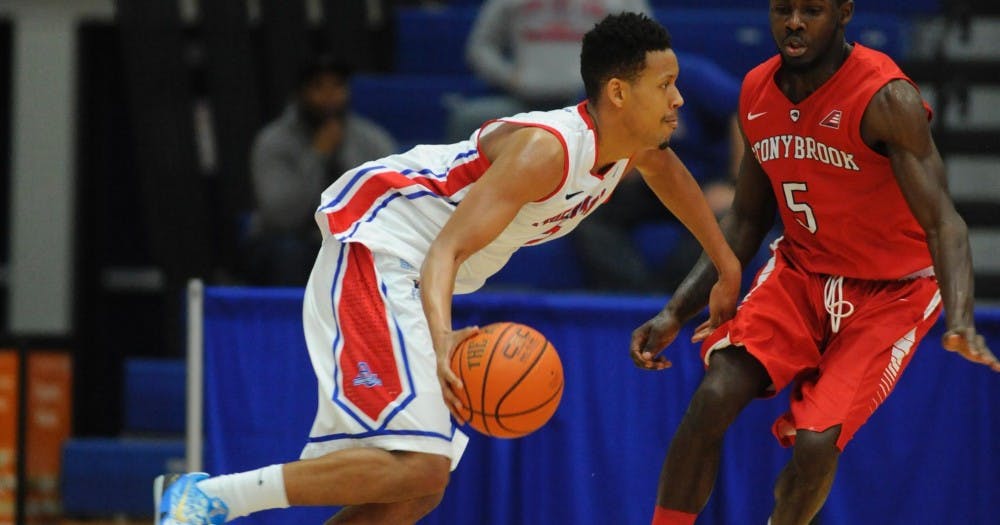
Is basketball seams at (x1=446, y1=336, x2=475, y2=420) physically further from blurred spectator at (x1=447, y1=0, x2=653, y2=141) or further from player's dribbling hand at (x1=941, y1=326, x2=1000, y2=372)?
blurred spectator at (x1=447, y1=0, x2=653, y2=141)

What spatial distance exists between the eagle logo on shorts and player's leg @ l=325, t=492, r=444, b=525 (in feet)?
1.49

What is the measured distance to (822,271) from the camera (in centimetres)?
481

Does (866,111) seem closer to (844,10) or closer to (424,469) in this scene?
(844,10)

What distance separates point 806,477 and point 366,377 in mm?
1382

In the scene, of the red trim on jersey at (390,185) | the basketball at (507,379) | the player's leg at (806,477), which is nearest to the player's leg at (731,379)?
the player's leg at (806,477)

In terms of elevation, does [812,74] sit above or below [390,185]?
above

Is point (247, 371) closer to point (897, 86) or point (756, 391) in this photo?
point (756, 391)

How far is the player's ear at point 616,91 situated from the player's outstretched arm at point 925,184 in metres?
0.73

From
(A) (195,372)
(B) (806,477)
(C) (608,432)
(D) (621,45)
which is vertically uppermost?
(D) (621,45)

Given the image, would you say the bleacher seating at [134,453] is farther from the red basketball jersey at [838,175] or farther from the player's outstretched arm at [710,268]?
the red basketball jersey at [838,175]

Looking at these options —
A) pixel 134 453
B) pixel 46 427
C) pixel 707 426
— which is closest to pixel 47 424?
pixel 46 427

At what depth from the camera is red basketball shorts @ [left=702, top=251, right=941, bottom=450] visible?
15.1 feet

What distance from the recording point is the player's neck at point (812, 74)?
4.64 meters

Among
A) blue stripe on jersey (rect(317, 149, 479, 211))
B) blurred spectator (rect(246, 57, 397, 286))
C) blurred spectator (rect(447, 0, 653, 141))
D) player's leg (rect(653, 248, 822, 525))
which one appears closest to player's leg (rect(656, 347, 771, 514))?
player's leg (rect(653, 248, 822, 525))
